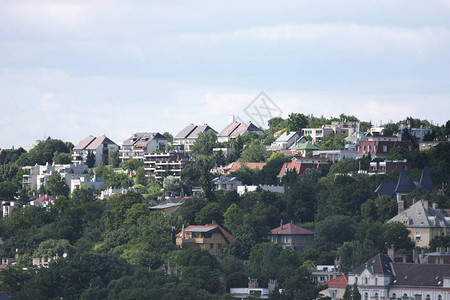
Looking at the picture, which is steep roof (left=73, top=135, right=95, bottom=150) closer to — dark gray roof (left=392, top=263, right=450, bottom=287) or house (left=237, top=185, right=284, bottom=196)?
house (left=237, top=185, right=284, bottom=196)

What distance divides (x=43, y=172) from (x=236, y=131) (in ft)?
83.8

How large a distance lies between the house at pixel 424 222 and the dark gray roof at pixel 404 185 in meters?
5.06

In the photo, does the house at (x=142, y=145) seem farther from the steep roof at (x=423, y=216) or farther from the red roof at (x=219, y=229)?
the steep roof at (x=423, y=216)

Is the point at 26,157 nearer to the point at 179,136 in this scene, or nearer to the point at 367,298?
the point at 179,136

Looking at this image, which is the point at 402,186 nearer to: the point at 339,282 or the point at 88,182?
the point at 339,282

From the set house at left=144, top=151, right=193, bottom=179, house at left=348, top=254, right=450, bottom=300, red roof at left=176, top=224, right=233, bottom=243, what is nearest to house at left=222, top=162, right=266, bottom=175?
house at left=144, top=151, right=193, bottom=179

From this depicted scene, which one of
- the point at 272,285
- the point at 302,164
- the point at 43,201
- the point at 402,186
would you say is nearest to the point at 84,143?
the point at 43,201

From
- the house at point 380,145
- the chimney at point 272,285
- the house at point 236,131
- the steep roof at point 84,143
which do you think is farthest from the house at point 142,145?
the chimney at point 272,285

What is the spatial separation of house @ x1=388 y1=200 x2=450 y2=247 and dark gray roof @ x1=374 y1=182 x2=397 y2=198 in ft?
24.5

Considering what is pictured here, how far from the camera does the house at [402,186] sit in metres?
98.5

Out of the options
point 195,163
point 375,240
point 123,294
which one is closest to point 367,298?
point 375,240

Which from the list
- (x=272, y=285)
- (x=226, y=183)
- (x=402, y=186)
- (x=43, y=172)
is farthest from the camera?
(x=43, y=172)

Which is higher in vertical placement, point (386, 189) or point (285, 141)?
point (285, 141)

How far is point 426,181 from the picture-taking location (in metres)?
101
